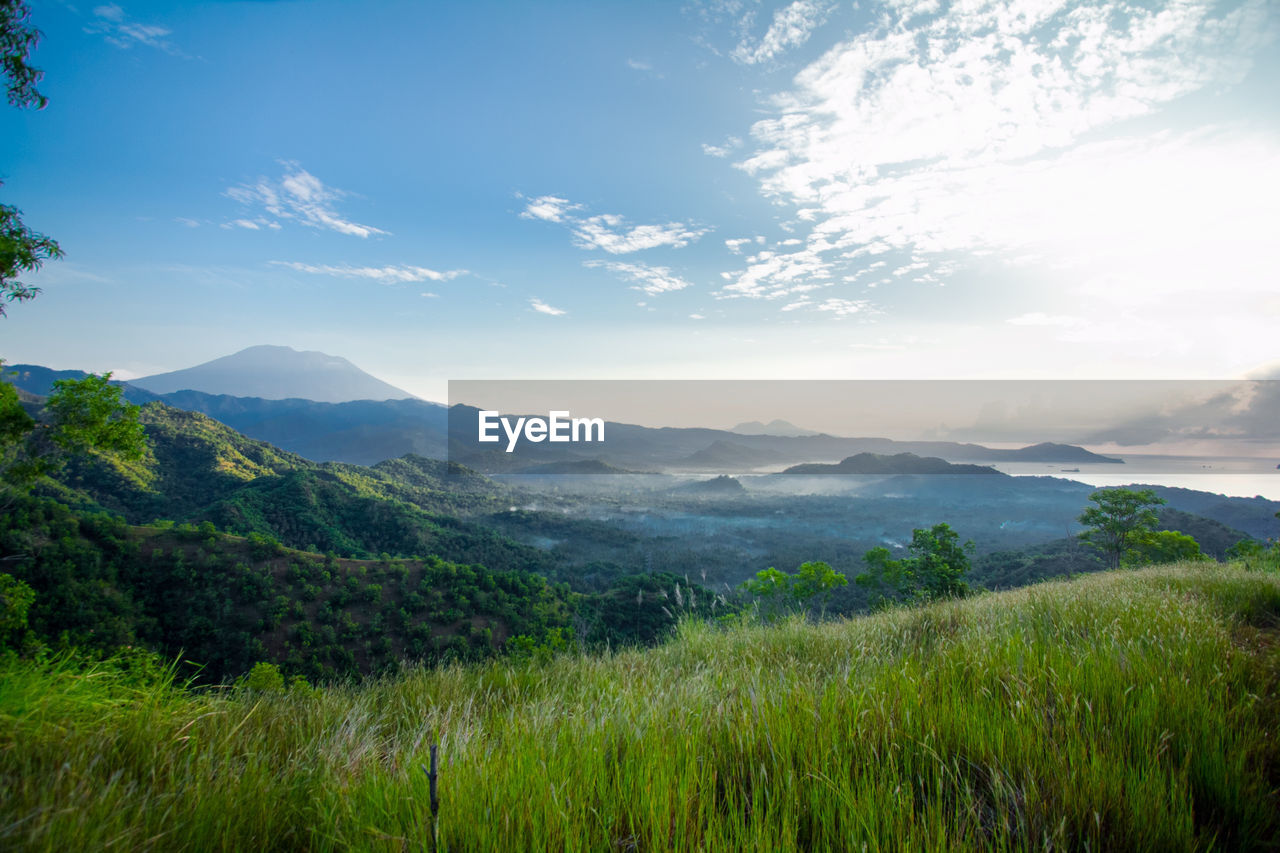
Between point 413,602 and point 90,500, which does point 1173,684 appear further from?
point 90,500

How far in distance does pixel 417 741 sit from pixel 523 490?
162 m

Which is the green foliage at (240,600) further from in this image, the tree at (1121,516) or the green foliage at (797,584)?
the tree at (1121,516)

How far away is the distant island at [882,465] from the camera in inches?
5541

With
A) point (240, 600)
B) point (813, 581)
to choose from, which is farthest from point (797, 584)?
point (240, 600)

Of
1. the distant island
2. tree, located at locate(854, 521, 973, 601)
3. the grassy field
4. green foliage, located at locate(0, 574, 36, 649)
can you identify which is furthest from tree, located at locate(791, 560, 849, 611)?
the distant island

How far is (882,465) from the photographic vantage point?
14025cm

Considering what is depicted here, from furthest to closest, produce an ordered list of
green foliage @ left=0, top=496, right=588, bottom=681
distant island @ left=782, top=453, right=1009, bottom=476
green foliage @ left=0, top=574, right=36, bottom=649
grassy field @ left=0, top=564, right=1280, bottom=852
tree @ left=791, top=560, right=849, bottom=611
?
distant island @ left=782, top=453, right=1009, bottom=476, green foliage @ left=0, top=496, right=588, bottom=681, tree @ left=791, top=560, right=849, bottom=611, green foliage @ left=0, top=574, right=36, bottom=649, grassy field @ left=0, top=564, right=1280, bottom=852

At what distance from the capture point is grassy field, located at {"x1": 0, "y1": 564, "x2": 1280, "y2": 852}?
1.33m

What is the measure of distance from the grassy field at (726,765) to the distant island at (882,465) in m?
150

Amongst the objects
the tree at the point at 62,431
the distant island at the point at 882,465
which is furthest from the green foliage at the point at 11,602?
the distant island at the point at 882,465

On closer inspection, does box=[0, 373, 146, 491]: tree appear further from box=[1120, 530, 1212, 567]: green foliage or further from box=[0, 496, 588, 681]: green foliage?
box=[1120, 530, 1212, 567]: green foliage

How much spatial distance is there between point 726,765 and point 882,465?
513 feet

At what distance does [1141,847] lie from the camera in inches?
51.5

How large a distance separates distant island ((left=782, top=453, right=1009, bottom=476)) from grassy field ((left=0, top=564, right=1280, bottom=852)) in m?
150
